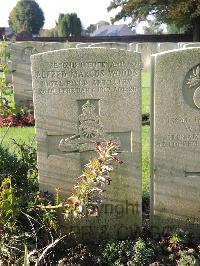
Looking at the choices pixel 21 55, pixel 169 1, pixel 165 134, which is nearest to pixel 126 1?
pixel 169 1

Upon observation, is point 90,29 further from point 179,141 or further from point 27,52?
point 179,141

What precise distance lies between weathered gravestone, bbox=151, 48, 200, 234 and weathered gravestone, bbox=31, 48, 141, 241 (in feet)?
0.59

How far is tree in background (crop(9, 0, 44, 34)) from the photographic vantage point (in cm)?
6862

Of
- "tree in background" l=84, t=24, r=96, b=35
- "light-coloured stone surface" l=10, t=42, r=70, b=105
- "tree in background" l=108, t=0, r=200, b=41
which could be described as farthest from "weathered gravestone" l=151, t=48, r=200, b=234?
"tree in background" l=84, t=24, r=96, b=35

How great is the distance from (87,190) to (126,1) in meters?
37.7

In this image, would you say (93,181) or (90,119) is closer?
(93,181)

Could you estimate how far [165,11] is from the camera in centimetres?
3494

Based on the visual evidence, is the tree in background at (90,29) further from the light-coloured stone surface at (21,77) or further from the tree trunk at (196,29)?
the light-coloured stone surface at (21,77)

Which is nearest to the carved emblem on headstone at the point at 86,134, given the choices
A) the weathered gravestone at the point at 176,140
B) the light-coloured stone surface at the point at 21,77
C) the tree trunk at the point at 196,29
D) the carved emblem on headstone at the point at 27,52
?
the weathered gravestone at the point at 176,140

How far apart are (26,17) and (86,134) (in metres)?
69.9

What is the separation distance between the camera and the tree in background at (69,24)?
5297 cm

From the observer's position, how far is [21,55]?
1079cm

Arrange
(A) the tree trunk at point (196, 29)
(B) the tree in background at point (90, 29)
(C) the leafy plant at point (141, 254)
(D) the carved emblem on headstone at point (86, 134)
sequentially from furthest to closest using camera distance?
(B) the tree in background at point (90, 29), (A) the tree trunk at point (196, 29), (D) the carved emblem on headstone at point (86, 134), (C) the leafy plant at point (141, 254)

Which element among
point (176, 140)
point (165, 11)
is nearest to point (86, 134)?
point (176, 140)
